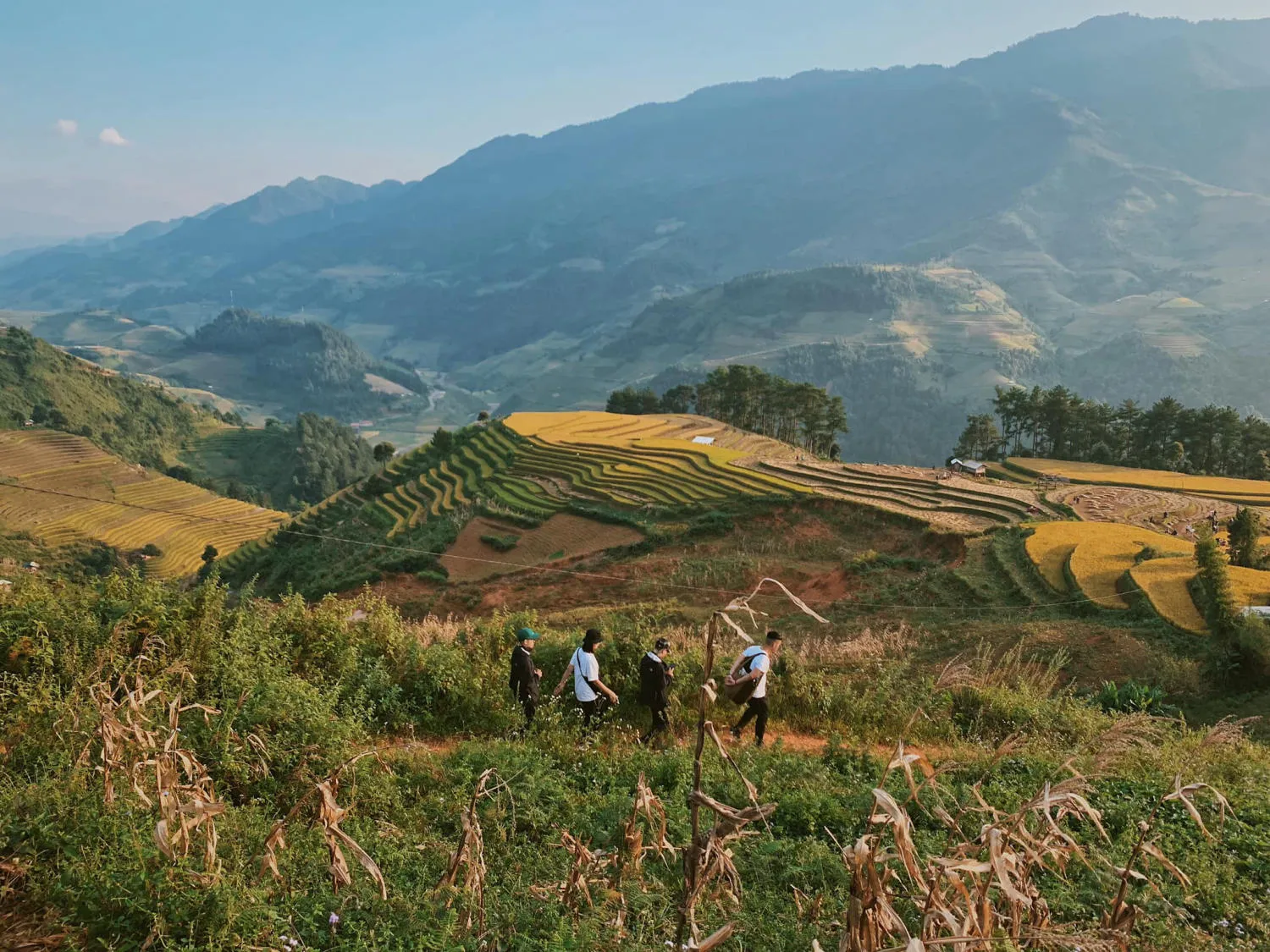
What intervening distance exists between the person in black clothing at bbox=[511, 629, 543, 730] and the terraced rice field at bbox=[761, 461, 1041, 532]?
63.0 feet

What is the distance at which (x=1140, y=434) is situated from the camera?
45.0 metres

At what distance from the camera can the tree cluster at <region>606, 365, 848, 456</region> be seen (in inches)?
2101

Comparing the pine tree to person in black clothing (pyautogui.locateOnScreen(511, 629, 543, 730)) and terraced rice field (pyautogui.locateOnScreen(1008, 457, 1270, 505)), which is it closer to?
terraced rice field (pyautogui.locateOnScreen(1008, 457, 1270, 505))

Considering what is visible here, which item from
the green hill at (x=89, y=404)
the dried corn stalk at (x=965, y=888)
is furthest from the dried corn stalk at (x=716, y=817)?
the green hill at (x=89, y=404)

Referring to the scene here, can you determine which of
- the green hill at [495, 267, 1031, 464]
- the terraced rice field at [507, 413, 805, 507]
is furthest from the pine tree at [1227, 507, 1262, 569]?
the green hill at [495, 267, 1031, 464]

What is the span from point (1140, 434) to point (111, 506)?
70712 mm

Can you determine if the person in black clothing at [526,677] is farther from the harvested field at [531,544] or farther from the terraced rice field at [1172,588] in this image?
the harvested field at [531,544]

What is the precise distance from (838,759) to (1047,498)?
945 inches

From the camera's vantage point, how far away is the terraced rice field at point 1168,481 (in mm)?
27812

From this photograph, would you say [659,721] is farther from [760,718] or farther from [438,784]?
[438,784]

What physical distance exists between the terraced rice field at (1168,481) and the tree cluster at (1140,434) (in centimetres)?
604

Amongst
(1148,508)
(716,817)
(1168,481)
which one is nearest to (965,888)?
(716,817)

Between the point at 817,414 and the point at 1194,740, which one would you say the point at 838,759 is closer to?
the point at 1194,740

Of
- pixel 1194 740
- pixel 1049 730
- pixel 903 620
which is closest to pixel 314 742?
pixel 1049 730
